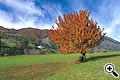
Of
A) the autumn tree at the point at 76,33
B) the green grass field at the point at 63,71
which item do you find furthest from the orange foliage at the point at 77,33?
the green grass field at the point at 63,71

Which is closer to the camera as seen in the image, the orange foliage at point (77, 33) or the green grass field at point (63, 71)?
the green grass field at point (63, 71)

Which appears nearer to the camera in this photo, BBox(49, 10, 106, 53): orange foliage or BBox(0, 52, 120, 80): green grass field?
BBox(0, 52, 120, 80): green grass field

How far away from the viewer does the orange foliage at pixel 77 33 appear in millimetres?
25812

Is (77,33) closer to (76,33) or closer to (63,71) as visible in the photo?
(76,33)

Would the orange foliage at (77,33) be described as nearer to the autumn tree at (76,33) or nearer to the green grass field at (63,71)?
the autumn tree at (76,33)

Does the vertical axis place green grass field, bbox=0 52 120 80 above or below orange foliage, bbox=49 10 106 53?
below

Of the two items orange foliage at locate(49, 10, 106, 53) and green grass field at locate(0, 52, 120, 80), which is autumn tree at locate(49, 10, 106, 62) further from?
green grass field at locate(0, 52, 120, 80)

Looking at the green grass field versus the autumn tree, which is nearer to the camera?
the green grass field

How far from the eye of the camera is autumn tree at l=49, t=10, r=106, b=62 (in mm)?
25828

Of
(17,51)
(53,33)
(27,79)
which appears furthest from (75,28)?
(17,51)

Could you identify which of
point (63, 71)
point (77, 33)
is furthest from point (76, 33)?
point (63, 71)

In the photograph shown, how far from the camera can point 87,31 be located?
89.6ft

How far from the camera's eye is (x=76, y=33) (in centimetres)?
2539

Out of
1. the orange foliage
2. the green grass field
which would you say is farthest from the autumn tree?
the green grass field
